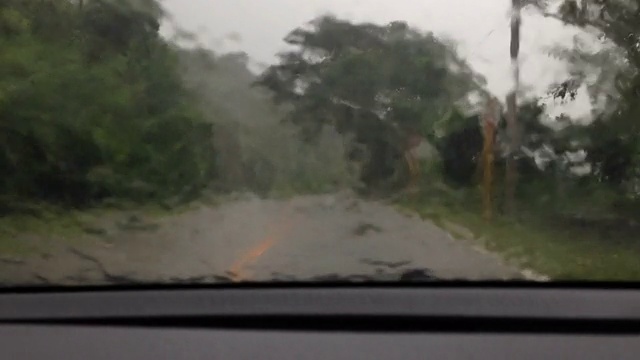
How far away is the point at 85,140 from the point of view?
213 centimetres

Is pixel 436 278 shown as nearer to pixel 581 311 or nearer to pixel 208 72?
pixel 581 311

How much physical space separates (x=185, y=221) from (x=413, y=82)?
0.72m

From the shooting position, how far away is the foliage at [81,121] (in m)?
2.12

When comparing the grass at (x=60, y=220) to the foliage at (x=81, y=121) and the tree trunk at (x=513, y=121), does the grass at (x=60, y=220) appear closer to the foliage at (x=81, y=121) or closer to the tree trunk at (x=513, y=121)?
the foliage at (x=81, y=121)

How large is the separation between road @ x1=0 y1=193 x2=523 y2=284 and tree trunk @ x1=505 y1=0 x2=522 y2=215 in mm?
197

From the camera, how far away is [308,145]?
211 centimetres

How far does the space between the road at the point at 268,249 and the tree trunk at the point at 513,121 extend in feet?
0.65

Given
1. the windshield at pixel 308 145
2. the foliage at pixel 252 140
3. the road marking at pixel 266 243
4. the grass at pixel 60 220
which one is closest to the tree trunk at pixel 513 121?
the windshield at pixel 308 145

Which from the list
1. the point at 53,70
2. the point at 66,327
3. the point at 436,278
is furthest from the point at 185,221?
the point at 436,278

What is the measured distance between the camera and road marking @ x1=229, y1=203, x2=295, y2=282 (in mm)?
2033

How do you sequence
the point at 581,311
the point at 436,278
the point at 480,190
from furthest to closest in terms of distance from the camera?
the point at 480,190 → the point at 436,278 → the point at 581,311

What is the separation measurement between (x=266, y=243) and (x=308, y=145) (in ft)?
0.94

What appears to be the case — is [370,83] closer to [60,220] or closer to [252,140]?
[252,140]

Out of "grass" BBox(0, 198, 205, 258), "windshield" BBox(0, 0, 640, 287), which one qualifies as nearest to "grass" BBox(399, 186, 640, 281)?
"windshield" BBox(0, 0, 640, 287)
